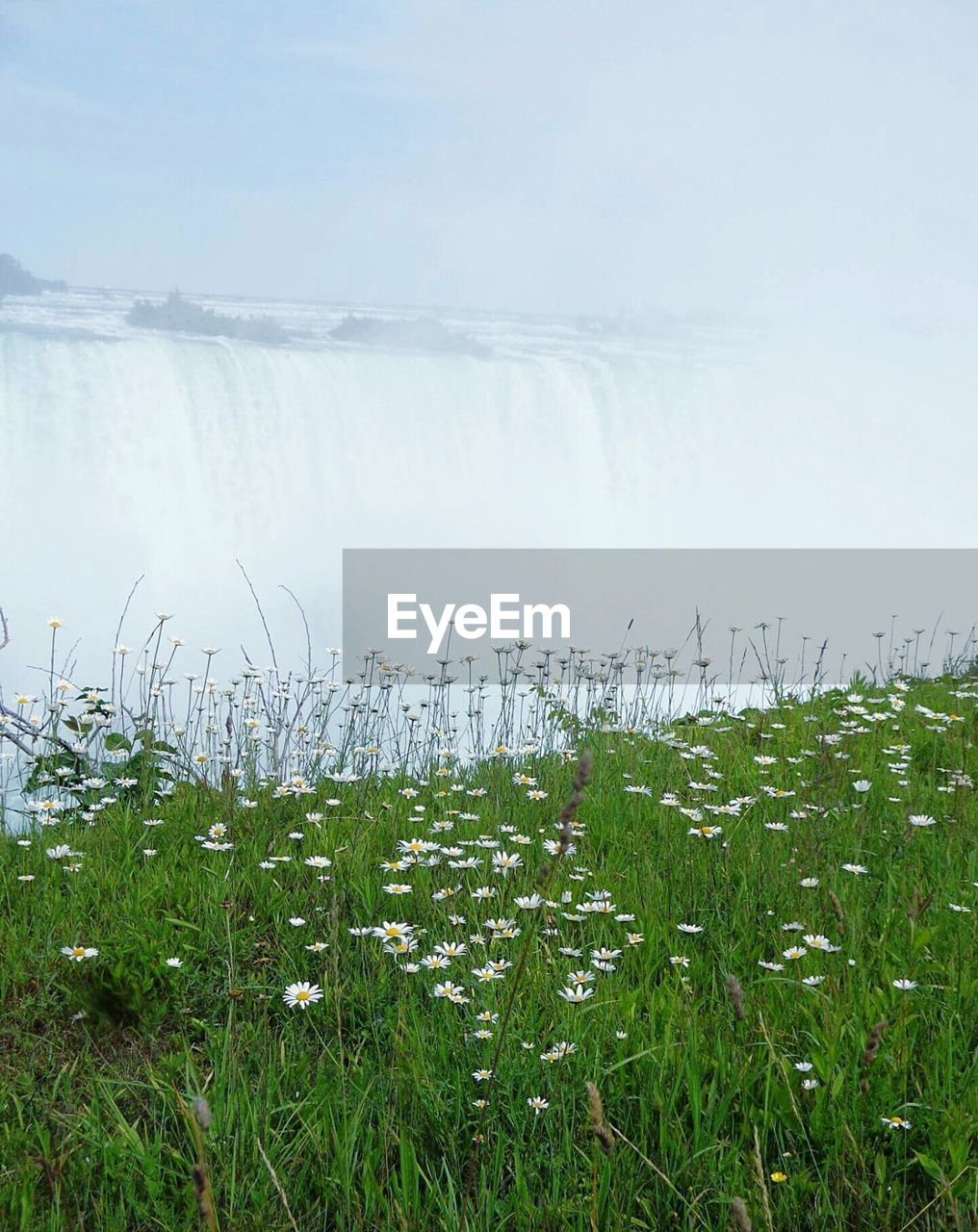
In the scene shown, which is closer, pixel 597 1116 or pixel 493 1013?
pixel 597 1116

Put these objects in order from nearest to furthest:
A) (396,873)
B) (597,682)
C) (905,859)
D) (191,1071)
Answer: (191,1071) → (396,873) → (905,859) → (597,682)

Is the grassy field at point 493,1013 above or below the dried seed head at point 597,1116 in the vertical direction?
below

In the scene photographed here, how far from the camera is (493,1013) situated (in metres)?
2.14

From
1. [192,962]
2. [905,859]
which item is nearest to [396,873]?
[192,962]

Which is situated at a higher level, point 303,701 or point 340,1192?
point 303,701

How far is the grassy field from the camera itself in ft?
5.74

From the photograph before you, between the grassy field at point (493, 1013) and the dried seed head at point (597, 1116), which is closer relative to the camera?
the dried seed head at point (597, 1116)

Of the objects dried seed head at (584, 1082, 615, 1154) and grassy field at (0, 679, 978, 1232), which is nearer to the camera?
dried seed head at (584, 1082, 615, 1154)

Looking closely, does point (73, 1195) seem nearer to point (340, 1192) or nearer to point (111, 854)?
point (340, 1192)

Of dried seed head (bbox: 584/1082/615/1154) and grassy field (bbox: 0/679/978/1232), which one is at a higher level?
dried seed head (bbox: 584/1082/615/1154)

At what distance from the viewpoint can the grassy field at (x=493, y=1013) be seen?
1748 millimetres

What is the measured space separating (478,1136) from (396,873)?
1.34 m

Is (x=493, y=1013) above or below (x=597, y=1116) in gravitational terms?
below

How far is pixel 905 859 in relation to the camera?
A: 322 cm
